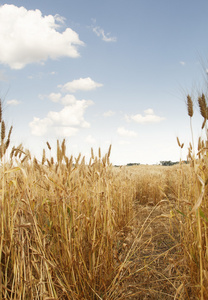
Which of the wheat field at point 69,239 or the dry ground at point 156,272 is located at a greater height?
the wheat field at point 69,239

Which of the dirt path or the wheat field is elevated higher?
the wheat field

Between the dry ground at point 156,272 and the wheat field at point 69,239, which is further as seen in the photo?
the dry ground at point 156,272

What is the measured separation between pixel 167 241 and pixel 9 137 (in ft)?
7.81

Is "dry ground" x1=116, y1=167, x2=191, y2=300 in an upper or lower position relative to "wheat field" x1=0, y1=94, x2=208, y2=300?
lower

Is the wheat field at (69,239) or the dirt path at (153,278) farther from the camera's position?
the dirt path at (153,278)

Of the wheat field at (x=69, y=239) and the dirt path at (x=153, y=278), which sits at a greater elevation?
the wheat field at (x=69, y=239)

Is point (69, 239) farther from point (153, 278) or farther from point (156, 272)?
point (153, 278)

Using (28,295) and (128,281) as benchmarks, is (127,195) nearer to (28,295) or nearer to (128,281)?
(128,281)

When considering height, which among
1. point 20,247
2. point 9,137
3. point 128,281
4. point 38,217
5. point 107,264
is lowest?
point 128,281

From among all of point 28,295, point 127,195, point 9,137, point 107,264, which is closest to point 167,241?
point 127,195

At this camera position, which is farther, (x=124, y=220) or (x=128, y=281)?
(x=124, y=220)

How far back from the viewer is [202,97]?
7.24ft

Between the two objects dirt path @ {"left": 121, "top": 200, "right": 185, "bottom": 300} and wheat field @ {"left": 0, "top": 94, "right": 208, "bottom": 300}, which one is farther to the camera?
dirt path @ {"left": 121, "top": 200, "right": 185, "bottom": 300}

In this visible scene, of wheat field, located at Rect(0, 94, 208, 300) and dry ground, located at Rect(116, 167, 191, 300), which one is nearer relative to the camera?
wheat field, located at Rect(0, 94, 208, 300)
